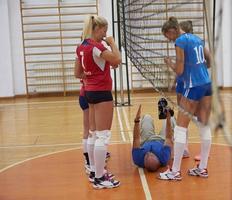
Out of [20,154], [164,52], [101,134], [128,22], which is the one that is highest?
[128,22]

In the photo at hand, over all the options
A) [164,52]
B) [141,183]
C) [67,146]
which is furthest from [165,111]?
[164,52]

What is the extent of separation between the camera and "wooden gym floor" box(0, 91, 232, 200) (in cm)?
355

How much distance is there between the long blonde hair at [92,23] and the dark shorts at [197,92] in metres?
0.84

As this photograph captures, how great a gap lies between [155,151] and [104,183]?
0.59 m

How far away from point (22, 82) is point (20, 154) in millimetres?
4925

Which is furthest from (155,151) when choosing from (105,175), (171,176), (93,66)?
(93,66)

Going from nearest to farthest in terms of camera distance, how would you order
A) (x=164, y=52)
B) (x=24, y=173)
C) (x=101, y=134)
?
(x=101, y=134) < (x=24, y=173) < (x=164, y=52)

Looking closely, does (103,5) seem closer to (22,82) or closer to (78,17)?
(78,17)

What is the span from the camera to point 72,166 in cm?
434

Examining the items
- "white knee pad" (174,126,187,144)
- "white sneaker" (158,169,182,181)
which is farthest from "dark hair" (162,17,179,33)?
"white sneaker" (158,169,182,181)

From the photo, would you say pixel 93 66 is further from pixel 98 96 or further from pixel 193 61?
pixel 193 61

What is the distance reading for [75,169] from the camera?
Result: 4250 mm

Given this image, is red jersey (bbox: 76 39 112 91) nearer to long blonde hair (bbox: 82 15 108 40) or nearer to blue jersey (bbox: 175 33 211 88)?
long blonde hair (bbox: 82 15 108 40)

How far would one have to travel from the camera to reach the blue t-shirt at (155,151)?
3.97 m
